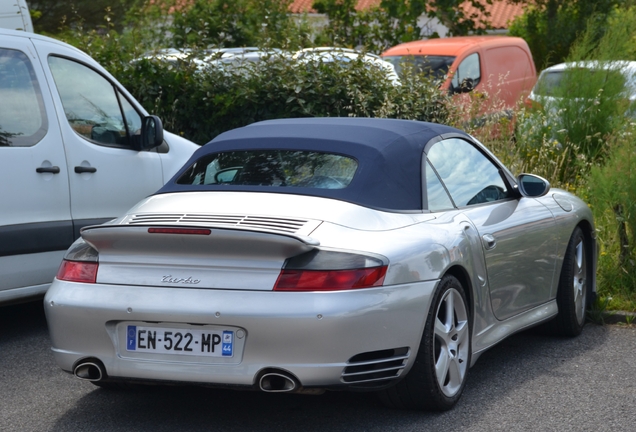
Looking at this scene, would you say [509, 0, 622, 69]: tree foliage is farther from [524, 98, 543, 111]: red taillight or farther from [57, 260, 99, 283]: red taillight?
[57, 260, 99, 283]: red taillight

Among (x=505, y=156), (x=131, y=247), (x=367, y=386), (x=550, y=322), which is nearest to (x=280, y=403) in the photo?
(x=367, y=386)

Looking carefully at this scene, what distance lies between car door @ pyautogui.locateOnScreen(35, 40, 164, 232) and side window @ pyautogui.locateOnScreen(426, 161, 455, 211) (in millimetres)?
2706

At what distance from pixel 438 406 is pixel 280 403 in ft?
2.64

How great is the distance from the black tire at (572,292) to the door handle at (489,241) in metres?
1.20

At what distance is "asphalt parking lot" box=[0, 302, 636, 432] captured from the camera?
4.55 meters

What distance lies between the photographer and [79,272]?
174 inches

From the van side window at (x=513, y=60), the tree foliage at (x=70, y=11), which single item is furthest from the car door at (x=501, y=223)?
the tree foliage at (x=70, y=11)

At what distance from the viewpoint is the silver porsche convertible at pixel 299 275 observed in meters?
4.06

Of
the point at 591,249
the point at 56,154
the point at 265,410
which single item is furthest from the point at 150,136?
the point at 591,249

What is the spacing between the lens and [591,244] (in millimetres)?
6688

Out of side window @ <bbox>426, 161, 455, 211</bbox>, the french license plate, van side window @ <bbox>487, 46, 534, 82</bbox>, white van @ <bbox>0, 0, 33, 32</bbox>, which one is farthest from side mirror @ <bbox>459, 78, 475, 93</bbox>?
the french license plate

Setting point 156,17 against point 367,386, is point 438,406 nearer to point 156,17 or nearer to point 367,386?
point 367,386

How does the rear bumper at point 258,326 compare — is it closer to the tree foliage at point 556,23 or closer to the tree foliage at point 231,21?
the tree foliage at point 231,21

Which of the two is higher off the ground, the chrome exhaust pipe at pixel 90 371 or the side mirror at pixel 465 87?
the chrome exhaust pipe at pixel 90 371
